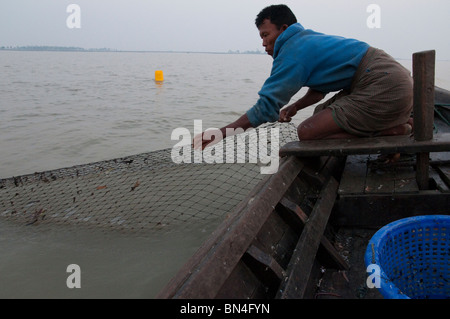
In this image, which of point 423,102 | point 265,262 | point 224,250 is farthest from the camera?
point 423,102

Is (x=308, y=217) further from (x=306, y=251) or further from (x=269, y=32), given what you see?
(x=269, y=32)

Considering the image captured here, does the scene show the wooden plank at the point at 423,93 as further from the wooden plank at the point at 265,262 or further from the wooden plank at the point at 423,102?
the wooden plank at the point at 265,262

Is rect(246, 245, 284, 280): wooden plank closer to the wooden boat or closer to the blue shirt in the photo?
the wooden boat

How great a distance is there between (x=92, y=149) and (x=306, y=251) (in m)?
6.37

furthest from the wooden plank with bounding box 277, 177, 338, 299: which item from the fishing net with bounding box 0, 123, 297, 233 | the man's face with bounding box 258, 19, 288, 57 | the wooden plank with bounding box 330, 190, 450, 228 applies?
the fishing net with bounding box 0, 123, 297, 233

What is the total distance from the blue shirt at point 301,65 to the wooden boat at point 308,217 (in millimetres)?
399

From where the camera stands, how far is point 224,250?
1.65 m

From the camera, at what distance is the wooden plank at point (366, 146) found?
2.47m

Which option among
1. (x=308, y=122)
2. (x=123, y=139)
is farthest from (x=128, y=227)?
(x=123, y=139)

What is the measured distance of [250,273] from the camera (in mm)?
1812

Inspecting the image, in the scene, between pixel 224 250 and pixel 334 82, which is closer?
pixel 224 250

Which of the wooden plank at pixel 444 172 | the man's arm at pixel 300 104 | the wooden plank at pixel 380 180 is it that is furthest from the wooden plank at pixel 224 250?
the man's arm at pixel 300 104

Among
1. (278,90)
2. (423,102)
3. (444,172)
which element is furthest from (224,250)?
(444,172)

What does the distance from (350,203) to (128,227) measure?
2.37 m
